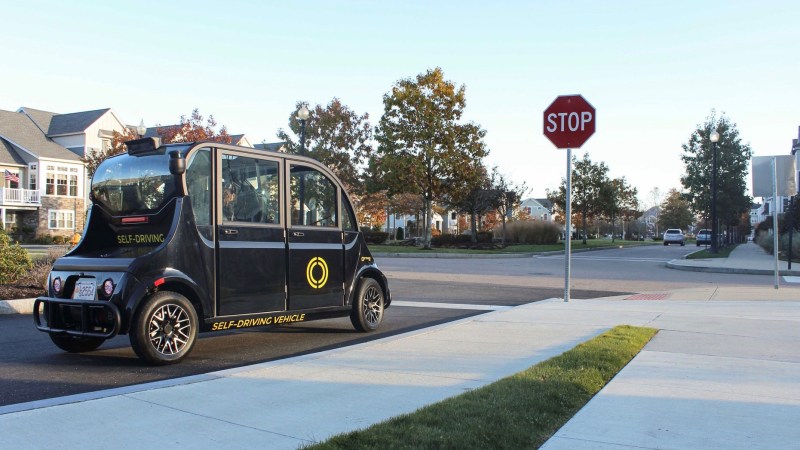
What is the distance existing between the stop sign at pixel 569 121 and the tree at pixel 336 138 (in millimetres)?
29943

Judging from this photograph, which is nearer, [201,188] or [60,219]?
[201,188]

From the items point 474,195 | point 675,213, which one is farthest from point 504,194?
point 675,213

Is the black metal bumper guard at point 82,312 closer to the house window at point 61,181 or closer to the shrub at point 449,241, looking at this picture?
the shrub at point 449,241

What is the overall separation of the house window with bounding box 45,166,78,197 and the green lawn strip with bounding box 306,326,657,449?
48.9 metres

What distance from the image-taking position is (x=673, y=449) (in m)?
3.77

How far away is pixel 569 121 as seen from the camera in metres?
10.9

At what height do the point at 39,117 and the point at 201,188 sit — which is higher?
the point at 39,117

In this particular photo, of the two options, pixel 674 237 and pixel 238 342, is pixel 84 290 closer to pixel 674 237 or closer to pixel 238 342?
pixel 238 342

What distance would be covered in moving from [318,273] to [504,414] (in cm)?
414

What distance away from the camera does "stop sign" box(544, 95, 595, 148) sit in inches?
424

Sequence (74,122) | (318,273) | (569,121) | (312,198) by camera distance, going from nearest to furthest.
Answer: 1. (318,273)
2. (312,198)
3. (569,121)
4. (74,122)

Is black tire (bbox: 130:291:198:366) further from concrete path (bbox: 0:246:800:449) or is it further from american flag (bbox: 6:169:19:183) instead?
american flag (bbox: 6:169:19:183)

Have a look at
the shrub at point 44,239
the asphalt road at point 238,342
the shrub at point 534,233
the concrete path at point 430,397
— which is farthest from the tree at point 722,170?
the shrub at point 44,239

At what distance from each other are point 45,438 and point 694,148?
4386 centimetres
